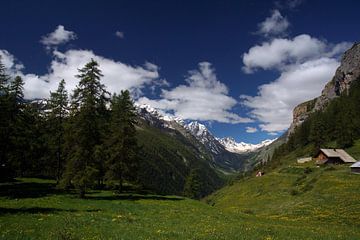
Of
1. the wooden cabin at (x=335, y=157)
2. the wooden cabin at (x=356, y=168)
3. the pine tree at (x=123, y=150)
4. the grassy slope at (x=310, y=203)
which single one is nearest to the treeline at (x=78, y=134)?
the pine tree at (x=123, y=150)

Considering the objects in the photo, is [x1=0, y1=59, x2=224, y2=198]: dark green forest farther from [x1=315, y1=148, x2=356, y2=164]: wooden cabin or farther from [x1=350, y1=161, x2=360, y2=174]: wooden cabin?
[x1=315, y1=148, x2=356, y2=164]: wooden cabin

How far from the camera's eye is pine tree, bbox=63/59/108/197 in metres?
39.1

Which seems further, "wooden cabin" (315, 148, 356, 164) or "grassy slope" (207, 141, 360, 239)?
"wooden cabin" (315, 148, 356, 164)

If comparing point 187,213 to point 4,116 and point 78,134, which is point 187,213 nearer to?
point 78,134

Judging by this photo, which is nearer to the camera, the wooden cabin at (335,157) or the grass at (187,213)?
the grass at (187,213)

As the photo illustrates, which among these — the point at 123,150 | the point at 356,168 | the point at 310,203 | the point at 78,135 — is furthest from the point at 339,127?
the point at 78,135

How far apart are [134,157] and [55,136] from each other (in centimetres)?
1488

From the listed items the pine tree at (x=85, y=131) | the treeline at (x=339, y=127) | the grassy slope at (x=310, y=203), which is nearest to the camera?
the grassy slope at (x=310, y=203)

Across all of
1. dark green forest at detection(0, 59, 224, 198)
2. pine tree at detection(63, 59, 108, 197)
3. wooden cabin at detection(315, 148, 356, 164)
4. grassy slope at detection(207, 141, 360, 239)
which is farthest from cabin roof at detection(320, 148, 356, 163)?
pine tree at detection(63, 59, 108, 197)

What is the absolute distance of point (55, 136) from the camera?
55188 millimetres

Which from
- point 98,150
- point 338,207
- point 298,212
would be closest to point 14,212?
point 98,150

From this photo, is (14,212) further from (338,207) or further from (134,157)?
(338,207)

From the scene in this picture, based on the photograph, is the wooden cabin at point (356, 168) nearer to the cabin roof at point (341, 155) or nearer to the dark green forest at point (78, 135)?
the cabin roof at point (341, 155)

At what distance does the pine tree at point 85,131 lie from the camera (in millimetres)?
39125
